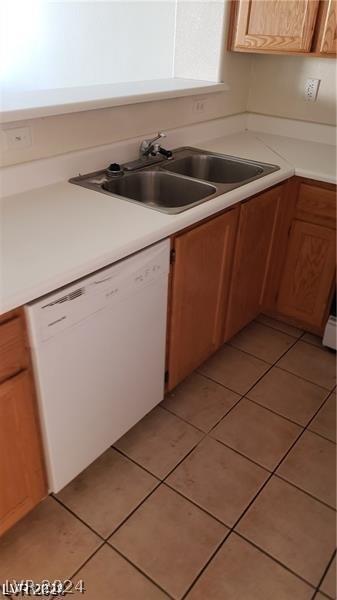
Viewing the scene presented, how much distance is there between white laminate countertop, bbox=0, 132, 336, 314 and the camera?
1111mm

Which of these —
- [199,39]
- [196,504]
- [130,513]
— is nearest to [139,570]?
[130,513]

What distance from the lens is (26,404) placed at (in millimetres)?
1190

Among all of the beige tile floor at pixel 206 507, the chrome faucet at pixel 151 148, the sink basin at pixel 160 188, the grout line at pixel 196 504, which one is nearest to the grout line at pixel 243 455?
the beige tile floor at pixel 206 507

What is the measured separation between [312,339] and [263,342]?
0.87 feet

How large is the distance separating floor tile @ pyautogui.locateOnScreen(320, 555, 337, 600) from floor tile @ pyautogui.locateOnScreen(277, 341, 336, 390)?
33.5 inches

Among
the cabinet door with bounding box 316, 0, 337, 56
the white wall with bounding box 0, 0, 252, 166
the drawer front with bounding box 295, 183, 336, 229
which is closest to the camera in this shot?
the white wall with bounding box 0, 0, 252, 166

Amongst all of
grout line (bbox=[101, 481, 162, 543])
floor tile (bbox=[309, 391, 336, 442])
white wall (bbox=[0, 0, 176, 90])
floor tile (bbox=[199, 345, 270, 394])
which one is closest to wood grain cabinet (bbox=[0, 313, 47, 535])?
grout line (bbox=[101, 481, 162, 543])

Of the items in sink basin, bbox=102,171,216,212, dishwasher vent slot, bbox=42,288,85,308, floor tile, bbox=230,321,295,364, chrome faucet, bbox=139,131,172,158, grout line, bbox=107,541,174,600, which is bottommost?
grout line, bbox=107,541,174,600

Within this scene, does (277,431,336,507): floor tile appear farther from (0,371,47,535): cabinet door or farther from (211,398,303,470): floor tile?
(0,371,47,535): cabinet door

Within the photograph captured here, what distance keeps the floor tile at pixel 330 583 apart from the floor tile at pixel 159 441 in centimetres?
60

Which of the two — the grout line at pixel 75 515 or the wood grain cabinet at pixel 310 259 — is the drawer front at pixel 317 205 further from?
the grout line at pixel 75 515

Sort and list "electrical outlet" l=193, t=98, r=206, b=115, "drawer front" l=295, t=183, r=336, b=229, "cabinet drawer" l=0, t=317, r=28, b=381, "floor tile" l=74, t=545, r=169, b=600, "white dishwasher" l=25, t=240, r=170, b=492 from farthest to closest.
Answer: "electrical outlet" l=193, t=98, r=206, b=115 < "drawer front" l=295, t=183, r=336, b=229 < "floor tile" l=74, t=545, r=169, b=600 < "white dishwasher" l=25, t=240, r=170, b=492 < "cabinet drawer" l=0, t=317, r=28, b=381

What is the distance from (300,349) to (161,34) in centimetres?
180

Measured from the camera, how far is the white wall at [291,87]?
2.31 m
